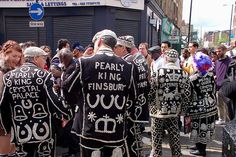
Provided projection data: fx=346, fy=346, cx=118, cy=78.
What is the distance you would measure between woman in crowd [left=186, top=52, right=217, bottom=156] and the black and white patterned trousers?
925 mm

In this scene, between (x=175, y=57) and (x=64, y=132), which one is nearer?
(x=175, y=57)

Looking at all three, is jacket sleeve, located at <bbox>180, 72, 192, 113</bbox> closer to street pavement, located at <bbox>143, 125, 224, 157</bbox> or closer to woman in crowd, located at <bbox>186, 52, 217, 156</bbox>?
woman in crowd, located at <bbox>186, 52, 217, 156</bbox>

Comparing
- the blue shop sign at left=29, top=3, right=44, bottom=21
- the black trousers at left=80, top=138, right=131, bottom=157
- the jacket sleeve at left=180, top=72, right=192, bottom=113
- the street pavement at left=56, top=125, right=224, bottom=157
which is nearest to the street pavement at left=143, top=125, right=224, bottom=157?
the street pavement at left=56, top=125, right=224, bottom=157

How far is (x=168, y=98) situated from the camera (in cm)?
530

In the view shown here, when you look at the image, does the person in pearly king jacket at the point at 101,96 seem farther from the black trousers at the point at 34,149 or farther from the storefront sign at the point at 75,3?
the storefront sign at the point at 75,3

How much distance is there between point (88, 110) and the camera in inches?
139

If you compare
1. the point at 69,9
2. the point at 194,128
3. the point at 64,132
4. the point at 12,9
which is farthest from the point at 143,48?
the point at 12,9

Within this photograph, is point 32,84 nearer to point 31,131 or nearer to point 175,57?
point 31,131

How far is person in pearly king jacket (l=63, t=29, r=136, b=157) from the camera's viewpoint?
11.5ft

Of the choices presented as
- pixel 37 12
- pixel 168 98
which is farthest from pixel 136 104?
pixel 37 12

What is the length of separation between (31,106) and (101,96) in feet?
2.55

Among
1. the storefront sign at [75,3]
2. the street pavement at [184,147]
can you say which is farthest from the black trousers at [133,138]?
the storefront sign at [75,3]

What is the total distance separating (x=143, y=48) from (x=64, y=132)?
9.94 ft

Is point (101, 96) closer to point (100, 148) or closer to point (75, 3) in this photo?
point (100, 148)
